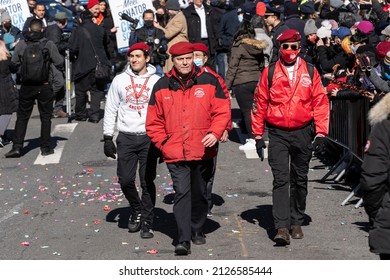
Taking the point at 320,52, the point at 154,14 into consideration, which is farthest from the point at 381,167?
the point at 154,14

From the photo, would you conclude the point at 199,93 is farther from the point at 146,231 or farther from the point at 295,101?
the point at 146,231

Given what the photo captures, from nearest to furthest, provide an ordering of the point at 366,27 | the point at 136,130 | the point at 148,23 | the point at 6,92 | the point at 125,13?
the point at 136,130 < the point at 366,27 < the point at 6,92 < the point at 148,23 < the point at 125,13

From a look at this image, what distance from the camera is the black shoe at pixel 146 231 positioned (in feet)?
36.2

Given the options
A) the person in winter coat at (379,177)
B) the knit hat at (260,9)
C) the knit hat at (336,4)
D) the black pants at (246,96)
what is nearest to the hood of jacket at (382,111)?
the person in winter coat at (379,177)

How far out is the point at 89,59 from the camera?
1995 centimetres

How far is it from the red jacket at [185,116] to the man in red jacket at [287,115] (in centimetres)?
54

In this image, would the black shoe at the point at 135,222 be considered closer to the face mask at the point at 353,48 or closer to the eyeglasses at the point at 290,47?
the eyeglasses at the point at 290,47

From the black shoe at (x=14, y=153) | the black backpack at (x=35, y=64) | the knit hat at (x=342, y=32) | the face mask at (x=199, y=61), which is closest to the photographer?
the face mask at (x=199, y=61)

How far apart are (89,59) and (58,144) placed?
2747mm

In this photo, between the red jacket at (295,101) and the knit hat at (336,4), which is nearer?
the red jacket at (295,101)

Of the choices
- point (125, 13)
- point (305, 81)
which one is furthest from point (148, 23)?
point (305, 81)

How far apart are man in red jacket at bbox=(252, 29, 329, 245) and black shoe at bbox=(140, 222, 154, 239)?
4.49ft

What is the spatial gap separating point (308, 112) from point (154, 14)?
1140 cm

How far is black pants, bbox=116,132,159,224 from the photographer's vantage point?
36.3 ft
